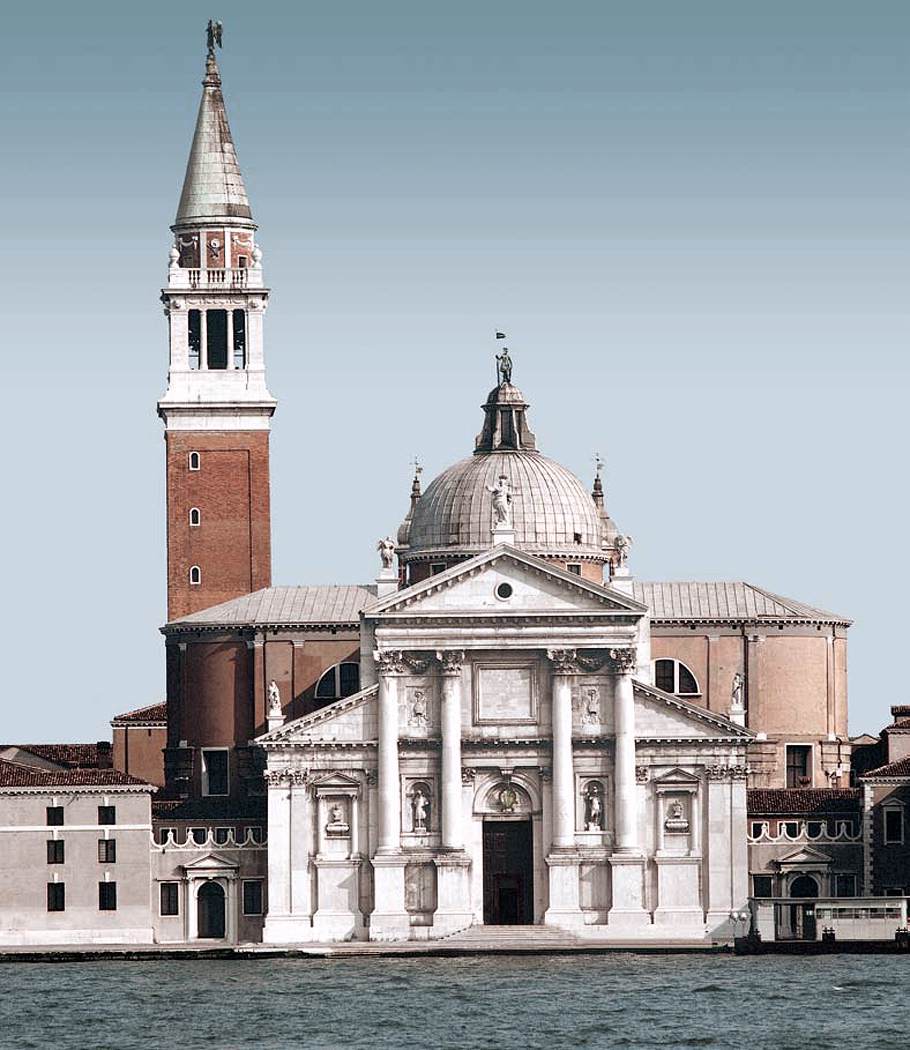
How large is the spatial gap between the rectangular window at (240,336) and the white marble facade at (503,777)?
64.2 feet

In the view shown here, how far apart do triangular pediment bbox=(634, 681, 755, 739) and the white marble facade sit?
51mm

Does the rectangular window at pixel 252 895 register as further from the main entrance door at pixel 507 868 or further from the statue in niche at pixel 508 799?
the statue in niche at pixel 508 799

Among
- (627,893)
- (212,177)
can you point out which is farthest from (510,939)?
(212,177)

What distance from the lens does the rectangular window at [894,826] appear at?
11319 centimetres

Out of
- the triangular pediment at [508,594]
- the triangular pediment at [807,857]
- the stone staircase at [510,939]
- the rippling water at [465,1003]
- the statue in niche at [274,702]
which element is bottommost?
the rippling water at [465,1003]

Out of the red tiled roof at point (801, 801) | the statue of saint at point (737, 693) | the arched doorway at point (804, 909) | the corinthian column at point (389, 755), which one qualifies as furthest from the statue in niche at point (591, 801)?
the arched doorway at point (804, 909)

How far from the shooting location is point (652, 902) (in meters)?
113

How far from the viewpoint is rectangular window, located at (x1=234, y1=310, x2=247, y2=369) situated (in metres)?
131

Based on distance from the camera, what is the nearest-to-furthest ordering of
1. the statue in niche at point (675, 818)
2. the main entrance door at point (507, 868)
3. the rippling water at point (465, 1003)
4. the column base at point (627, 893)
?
the rippling water at point (465, 1003) → the column base at point (627, 893) → the statue in niche at point (675, 818) → the main entrance door at point (507, 868)

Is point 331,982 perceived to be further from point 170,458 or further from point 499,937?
point 170,458

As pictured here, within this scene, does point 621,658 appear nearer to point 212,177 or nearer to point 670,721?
point 670,721

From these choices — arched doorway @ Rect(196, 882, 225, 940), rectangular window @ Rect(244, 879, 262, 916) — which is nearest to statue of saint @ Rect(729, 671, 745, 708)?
rectangular window @ Rect(244, 879, 262, 916)

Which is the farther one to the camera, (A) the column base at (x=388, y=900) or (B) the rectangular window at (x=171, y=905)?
(B) the rectangular window at (x=171, y=905)

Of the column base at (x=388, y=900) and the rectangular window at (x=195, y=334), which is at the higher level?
the rectangular window at (x=195, y=334)
